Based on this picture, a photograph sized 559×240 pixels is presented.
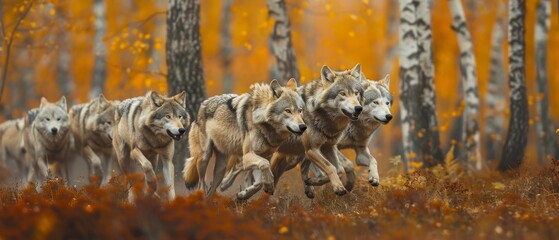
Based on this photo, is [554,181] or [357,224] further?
[554,181]

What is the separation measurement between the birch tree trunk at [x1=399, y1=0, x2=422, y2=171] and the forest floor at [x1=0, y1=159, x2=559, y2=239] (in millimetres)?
4796

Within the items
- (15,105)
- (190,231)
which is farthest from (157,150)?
(15,105)

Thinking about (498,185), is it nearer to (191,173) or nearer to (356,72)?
(356,72)

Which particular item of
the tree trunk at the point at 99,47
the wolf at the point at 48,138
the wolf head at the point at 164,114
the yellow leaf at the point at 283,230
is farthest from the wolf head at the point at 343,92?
the tree trunk at the point at 99,47

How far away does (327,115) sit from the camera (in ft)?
34.3

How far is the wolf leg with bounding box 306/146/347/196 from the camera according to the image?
988 cm

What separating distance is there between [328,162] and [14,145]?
31.2 ft

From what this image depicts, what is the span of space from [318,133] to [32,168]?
6.60 meters

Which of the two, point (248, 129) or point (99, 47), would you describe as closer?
point (248, 129)

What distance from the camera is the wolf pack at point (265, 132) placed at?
33.3ft

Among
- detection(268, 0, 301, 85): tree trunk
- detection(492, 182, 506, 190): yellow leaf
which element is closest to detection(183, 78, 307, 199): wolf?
detection(492, 182, 506, 190): yellow leaf

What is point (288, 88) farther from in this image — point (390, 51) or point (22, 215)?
point (390, 51)

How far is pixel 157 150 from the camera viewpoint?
11.6 m

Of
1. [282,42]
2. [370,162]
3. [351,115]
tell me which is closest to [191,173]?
[370,162]
